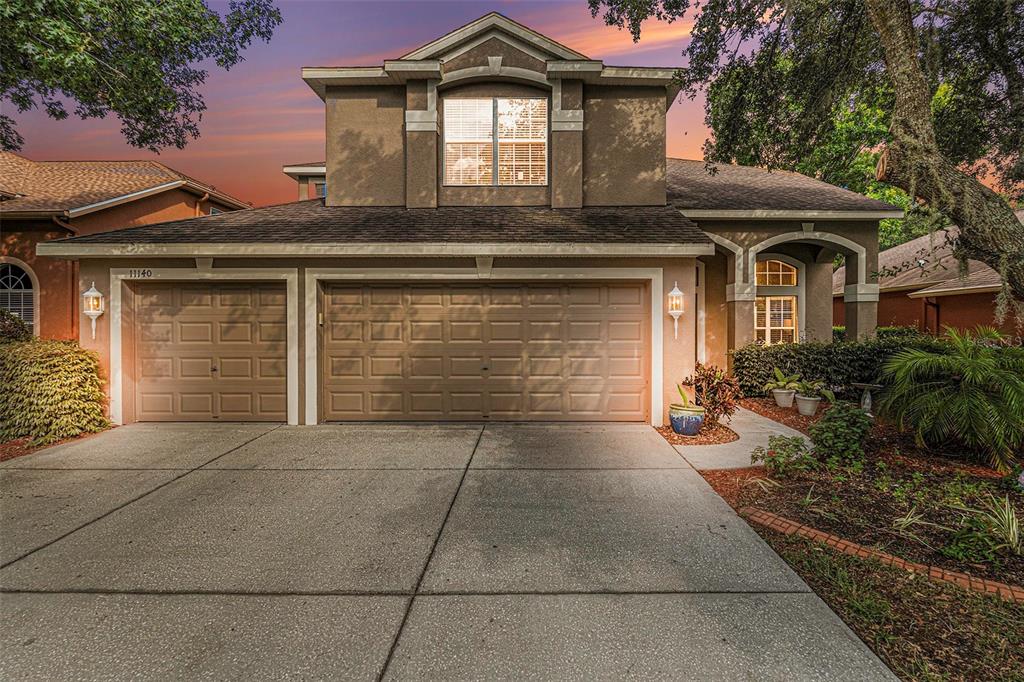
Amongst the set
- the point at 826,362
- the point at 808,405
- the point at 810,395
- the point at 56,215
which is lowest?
the point at 808,405

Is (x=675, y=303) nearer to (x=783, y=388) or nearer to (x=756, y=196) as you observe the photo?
(x=783, y=388)

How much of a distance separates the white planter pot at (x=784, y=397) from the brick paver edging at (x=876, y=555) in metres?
5.58

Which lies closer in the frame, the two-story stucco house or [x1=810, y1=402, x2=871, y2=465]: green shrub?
[x1=810, y1=402, x2=871, y2=465]: green shrub

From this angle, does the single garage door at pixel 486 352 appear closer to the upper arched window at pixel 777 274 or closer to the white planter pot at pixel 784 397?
the white planter pot at pixel 784 397

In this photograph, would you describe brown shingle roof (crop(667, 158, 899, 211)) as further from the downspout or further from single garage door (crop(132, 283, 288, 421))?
the downspout

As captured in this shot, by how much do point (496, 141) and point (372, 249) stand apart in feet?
12.7

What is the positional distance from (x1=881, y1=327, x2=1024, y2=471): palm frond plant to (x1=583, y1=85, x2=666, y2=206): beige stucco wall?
17.3ft

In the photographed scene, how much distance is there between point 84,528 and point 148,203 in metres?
13.3

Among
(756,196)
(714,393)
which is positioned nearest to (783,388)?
(714,393)

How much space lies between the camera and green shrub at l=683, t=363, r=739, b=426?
6969mm

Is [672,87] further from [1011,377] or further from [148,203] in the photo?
[148,203]

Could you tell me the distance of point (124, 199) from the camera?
480 inches

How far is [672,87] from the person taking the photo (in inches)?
361

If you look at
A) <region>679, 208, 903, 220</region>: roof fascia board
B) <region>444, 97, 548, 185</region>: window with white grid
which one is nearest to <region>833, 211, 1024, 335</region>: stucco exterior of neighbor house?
<region>679, 208, 903, 220</region>: roof fascia board
